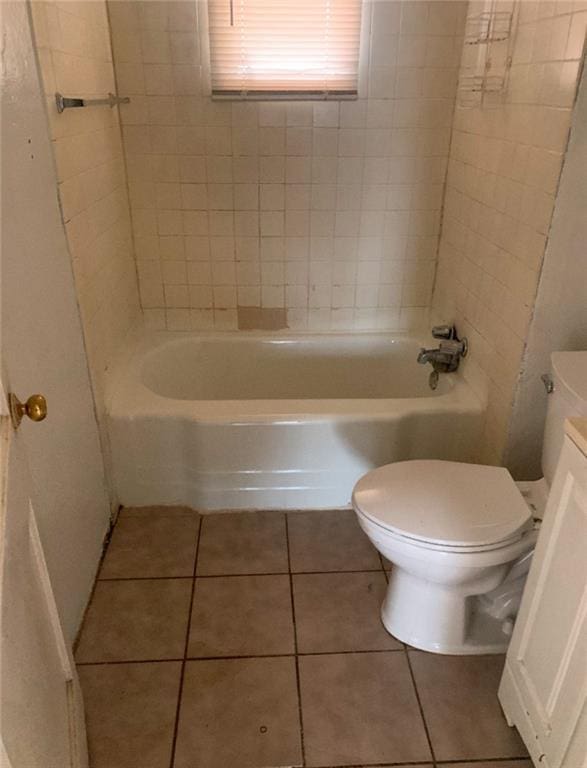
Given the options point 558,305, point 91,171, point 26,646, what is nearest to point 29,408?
point 26,646

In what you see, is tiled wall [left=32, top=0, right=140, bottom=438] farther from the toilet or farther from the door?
the toilet

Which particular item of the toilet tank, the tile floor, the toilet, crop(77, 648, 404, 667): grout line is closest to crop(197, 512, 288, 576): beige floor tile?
the tile floor

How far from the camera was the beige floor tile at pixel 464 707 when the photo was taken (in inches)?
54.9

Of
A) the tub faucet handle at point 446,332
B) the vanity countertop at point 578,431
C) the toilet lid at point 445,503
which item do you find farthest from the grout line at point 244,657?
the tub faucet handle at point 446,332

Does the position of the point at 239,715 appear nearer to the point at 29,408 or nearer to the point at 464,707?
the point at 464,707

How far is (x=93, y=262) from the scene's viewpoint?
1.92m

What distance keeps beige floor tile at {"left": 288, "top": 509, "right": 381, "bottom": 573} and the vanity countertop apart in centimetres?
97

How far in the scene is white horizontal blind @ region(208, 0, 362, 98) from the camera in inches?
84.7

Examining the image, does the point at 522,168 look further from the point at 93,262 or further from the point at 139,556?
the point at 139,556

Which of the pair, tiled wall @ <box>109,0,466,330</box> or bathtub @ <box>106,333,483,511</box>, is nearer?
bathtub @ <box>106,333,483,511</box>

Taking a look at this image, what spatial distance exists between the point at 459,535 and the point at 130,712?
898 millimetres

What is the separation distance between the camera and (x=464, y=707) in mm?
1492

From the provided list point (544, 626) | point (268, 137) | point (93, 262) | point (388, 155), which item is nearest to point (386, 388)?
point (388, 155)

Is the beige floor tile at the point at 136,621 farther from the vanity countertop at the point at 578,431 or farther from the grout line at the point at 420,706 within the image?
the vanity countertop at the point at 578,431
